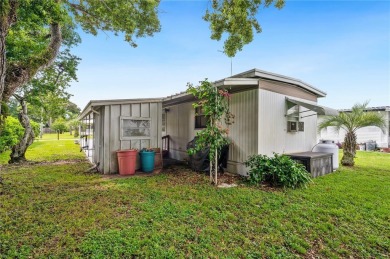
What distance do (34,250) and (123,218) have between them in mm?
1198

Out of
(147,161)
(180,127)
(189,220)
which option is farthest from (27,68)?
(180,127)

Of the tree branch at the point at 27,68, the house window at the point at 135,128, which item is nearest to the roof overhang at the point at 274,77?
the house window at the point at 135,128

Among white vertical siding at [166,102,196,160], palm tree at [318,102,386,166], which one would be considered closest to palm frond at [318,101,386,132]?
palm tree at [318,102,386,166]

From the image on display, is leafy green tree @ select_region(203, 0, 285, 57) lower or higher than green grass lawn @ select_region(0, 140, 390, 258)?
higher

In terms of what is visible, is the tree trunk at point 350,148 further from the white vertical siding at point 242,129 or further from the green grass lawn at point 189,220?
the white vertical siding at point 242,129

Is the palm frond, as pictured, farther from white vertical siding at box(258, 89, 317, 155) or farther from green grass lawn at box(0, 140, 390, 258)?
green grass lawn at box(0, 140, 390, 258)

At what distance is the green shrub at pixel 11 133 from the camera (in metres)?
8.03

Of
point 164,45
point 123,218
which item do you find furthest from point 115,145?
point 164,45

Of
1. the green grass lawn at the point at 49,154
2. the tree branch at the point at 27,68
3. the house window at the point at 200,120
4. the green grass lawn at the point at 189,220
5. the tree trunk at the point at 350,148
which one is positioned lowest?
the green grass lawn at the point at 189,220

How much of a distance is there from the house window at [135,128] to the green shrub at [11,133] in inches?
210

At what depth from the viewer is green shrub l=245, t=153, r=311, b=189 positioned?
5055 millimetres

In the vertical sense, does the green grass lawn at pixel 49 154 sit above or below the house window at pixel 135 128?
below

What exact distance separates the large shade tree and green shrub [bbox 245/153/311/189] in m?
5.01

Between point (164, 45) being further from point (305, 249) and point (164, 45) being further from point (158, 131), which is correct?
point (305, 249)
